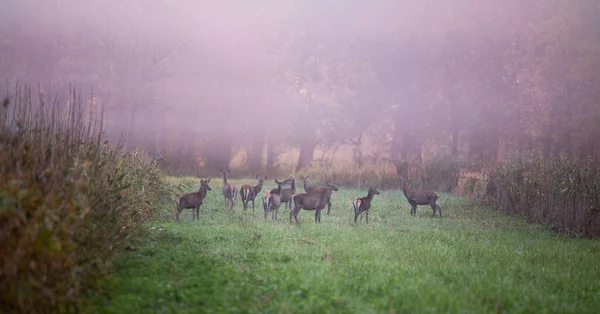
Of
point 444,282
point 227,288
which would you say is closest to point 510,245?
point 444,282

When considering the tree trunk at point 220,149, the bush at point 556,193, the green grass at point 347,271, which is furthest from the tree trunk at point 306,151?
Result: the green grass at point 347,271

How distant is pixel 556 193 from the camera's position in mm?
14688

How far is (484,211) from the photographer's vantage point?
1856cm

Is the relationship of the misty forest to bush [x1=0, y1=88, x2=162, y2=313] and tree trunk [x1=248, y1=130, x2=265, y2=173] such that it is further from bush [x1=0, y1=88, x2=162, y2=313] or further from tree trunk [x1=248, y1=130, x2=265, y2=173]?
tree trunk [x1=248, y1=130, x2=265, y2=173]

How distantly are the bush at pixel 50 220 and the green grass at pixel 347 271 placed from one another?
51 centimetres

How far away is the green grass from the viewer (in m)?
6.38

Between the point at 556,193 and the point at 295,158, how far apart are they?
3830 centimetres

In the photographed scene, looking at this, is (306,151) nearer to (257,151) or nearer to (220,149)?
(257,151)

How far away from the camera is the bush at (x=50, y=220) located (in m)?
4.87

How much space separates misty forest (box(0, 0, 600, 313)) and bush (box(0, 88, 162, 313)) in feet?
0.10

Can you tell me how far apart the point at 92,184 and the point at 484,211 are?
14.2m

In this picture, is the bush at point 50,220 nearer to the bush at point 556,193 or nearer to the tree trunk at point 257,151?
the bush at point 556,193

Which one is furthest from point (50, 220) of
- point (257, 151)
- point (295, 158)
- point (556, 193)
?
point (295, 158)

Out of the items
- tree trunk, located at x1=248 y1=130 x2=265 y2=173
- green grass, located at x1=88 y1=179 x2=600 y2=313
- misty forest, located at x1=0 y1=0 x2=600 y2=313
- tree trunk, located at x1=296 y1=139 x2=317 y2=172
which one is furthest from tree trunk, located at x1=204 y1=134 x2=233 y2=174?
green grass, located at x1=88 y1=179 x2=600 y2=313
